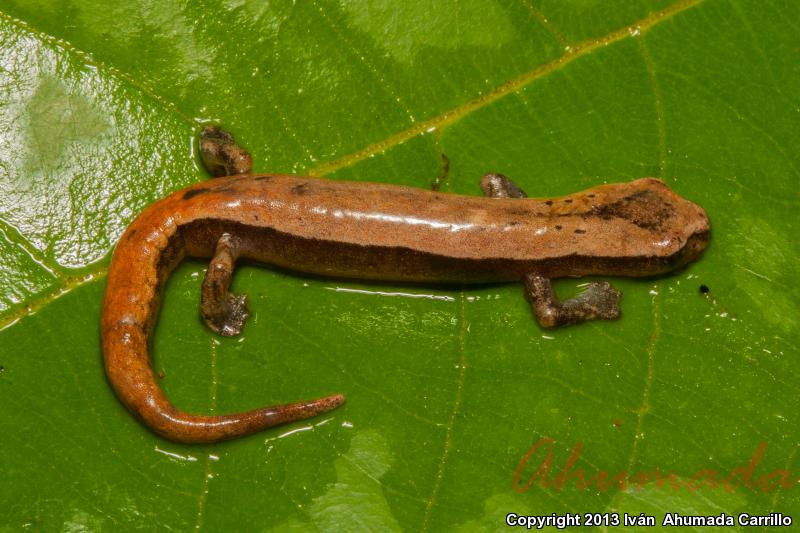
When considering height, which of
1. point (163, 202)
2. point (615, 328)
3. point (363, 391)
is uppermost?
point (163, 202)

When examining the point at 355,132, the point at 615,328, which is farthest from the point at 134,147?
the point at 615,328

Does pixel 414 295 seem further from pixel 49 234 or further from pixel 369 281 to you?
pixel 49 234

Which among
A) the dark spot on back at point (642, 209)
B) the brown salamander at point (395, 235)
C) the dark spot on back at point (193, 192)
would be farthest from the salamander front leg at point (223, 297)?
the dark spot on back at point (642, 209)

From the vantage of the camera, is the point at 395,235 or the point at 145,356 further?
the point at 395,235

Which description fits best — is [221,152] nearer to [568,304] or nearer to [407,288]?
[407,288]

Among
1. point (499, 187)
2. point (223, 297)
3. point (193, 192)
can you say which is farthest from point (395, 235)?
point (193, 192)

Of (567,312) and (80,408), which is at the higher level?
(80,408)

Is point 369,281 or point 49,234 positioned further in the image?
point 369,281

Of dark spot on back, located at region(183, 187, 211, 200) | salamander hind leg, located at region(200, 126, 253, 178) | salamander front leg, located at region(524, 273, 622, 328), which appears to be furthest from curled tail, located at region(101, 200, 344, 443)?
salamander front leg, located at region(524, 273, 622, 328)
